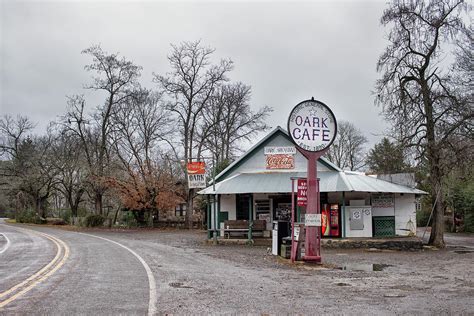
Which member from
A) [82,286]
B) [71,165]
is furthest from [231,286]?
[71,165]

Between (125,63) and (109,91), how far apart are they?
9.80 feet

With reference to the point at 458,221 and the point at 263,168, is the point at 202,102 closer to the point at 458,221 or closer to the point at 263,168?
the point at 263,168

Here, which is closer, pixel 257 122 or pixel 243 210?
pixel 243 210

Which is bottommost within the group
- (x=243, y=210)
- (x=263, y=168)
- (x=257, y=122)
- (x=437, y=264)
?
(x=437, y=264)

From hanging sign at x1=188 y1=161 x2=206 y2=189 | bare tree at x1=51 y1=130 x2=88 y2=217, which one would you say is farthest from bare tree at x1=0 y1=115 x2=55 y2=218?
hanging sign at x1=188 y1=161 x2=206 y2=189

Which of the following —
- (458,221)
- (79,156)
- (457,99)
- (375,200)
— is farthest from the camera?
(79,156)

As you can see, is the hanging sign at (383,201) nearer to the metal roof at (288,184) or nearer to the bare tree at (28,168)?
the metal roof at (288,184)

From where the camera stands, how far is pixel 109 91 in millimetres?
43938

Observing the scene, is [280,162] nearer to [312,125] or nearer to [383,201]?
[383,201]

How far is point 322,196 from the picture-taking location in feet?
85.7

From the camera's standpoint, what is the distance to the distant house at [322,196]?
80.2ft

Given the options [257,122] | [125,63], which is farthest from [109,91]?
[257,122]

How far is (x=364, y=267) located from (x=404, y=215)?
12.4 metres

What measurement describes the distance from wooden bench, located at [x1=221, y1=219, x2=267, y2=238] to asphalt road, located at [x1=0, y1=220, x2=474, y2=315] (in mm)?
8346
